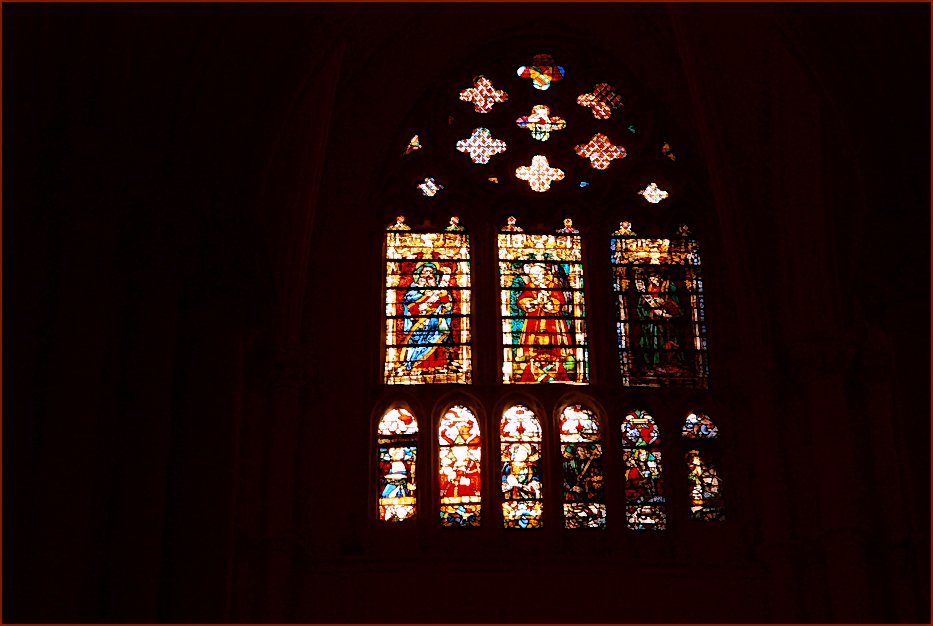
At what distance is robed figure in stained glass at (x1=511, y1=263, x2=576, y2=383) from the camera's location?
15086 millimetres

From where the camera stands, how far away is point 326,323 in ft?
48.4

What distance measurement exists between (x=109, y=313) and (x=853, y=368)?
8.11 meters

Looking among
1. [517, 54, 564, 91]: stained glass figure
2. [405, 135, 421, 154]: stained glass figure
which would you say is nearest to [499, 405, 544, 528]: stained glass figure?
[405, 135, 421, 154]: stained glass figure

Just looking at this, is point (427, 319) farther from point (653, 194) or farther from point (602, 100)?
point (602, 100)

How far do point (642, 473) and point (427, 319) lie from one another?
9.57 ft

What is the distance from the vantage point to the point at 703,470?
576 inches

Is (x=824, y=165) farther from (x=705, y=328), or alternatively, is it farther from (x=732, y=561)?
(x=732, y=561)

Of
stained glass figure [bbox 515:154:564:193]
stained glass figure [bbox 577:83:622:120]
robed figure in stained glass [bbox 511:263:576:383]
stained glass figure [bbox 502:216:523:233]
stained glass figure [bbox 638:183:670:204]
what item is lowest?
robed figure in stained glass [bbox 511:263:576:383]

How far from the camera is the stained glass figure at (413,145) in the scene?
53.5 ft

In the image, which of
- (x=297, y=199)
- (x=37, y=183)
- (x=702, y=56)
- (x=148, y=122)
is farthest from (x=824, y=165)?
(x=37, y=183)

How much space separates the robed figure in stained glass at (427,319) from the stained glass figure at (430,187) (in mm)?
954

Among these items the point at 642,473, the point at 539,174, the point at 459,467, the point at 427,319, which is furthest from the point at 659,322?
the point at 459,467

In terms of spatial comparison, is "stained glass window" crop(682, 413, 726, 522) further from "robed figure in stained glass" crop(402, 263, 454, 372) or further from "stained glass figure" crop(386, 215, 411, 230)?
"stained glass figure" crop(386, 215, 411, 230)

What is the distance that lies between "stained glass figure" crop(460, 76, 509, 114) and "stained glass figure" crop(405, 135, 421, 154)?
0.87 m
